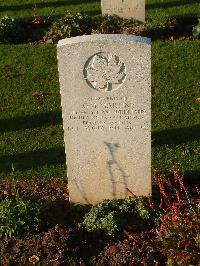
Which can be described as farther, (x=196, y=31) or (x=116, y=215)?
(x=196, y=31)

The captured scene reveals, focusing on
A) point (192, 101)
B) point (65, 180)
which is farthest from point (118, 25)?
point (65, 180)

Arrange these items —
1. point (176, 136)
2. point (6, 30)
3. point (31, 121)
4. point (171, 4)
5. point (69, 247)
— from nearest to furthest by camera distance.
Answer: point (69, 247) → point (176, 136) → point (31, 121) → point (6, 30) → point (171, 4)

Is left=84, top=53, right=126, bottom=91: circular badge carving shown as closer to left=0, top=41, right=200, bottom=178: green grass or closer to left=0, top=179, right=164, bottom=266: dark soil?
left=0, top=179, right=164, bottom=266: dark soil

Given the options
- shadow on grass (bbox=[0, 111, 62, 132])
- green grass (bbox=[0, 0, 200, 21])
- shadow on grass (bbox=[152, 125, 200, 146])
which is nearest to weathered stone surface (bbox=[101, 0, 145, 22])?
green grass (bbox=[0, 0, 200, 21])

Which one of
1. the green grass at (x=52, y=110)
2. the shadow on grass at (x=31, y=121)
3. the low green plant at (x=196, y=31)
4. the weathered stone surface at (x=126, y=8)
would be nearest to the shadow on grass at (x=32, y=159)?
the green grass at (x=52, y=110)

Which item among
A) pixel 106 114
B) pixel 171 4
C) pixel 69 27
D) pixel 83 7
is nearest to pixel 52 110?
pixel 69 27

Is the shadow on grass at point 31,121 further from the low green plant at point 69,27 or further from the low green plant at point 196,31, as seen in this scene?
the low green plant at point 196,31

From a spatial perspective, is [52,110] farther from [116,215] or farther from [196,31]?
[196,31]

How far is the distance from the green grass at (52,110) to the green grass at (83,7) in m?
1.71

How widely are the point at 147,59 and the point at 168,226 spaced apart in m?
1.67

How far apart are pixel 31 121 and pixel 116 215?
10.2ft

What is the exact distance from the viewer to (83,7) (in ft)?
41.8

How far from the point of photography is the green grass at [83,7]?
1210 centimetres

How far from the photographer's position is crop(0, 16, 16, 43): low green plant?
11.1 metres
